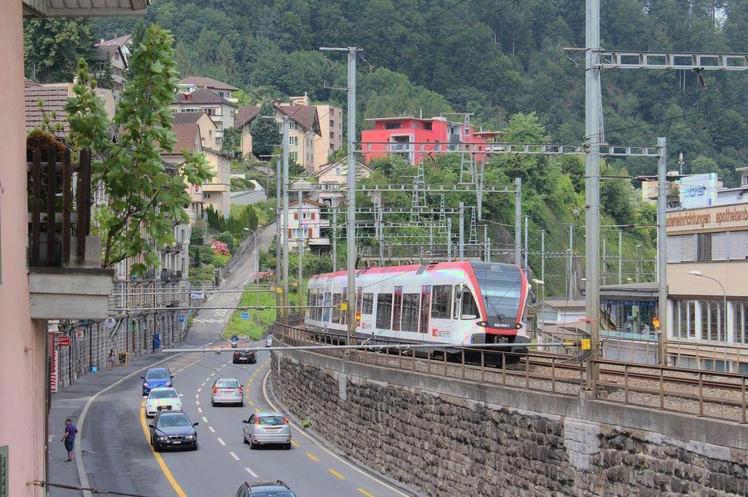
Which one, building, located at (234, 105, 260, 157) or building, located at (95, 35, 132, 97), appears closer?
building, located at (95, 35, 132, 97)

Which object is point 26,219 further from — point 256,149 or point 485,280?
point 256,149

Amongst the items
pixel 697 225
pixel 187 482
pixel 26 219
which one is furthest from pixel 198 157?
pixel 697 225

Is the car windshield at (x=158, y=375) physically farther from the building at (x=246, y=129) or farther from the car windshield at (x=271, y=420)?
the building at (x=246, y=129)

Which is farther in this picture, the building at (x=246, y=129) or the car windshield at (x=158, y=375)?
the building at (x=246, y=129)

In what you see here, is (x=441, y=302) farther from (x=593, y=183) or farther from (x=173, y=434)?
(x=593, y=183)

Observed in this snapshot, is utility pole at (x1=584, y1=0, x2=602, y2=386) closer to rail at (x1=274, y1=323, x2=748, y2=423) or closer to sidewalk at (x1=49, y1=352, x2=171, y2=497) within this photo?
rail at (x1=274, y1=323, x2=748, y2=423)

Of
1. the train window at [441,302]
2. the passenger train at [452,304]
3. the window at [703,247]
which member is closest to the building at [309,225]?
the window at [703,247]

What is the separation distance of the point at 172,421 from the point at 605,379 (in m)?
18.1

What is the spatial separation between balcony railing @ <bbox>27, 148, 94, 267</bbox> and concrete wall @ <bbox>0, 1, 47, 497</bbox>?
33cm

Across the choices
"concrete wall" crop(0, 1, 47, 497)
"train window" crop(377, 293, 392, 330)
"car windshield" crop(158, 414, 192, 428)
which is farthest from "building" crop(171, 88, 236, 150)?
"concrete wall" crop(0, 1, 47, 497)

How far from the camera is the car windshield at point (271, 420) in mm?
43781

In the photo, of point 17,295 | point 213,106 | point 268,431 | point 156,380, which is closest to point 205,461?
point 268,431

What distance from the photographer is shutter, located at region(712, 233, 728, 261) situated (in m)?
55.7

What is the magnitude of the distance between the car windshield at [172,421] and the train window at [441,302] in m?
10.1
